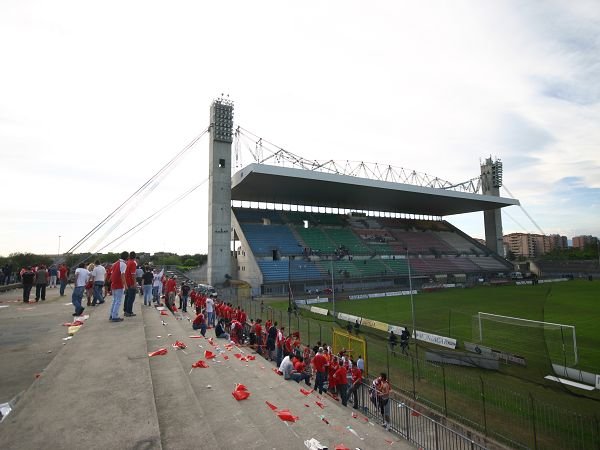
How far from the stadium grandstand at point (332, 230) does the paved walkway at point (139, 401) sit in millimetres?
20763

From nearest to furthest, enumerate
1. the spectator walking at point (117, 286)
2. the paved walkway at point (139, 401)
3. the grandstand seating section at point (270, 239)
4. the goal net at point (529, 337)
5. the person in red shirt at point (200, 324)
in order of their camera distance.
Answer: the paved walkway at point (139, 401) < the spectator walking at point (117, 286) < the person in red shirt at point (200, 324) < the goal net at point (529, 337) < the grandstand seating section at point (270, 239)

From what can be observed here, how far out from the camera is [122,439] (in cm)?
296

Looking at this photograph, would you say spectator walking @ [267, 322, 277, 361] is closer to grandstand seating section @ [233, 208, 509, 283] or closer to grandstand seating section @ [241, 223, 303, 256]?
grandstand seating section @ [233, 208, 509, 283]

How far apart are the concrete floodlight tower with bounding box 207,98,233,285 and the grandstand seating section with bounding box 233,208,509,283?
4.62 metres

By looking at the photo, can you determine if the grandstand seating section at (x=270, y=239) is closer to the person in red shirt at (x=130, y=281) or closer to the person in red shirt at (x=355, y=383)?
the person in red shirt at (x=355, y=383)

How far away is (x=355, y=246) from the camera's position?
5069 cm

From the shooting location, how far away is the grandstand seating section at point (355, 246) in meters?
42.2

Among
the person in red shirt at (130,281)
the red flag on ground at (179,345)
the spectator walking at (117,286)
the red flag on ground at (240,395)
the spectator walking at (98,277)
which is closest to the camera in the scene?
the red flag on ground at (240,395)

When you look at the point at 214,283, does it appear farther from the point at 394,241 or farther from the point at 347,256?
the point at 394,241

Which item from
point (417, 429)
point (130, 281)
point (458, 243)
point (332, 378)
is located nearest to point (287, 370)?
point (332, 378)

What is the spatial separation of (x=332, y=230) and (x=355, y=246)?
495 centimetres

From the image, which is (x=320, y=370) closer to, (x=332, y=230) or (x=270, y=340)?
(x=270, y=340)

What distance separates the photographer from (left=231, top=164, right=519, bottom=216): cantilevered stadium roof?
39094 mm

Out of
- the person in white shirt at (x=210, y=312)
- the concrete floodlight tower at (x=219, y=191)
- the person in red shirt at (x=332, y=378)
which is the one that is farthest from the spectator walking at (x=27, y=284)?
the concrete floodlight tower at (x=219, y=191)
